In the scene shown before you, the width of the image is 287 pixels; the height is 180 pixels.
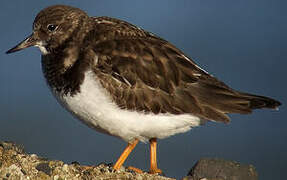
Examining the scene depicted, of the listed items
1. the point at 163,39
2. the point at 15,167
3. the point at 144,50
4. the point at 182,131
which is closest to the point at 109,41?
the point at 144,50

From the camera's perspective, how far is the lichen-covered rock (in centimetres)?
892

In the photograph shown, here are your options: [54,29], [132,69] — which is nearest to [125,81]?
[132,69]

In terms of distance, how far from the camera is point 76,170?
9.46m

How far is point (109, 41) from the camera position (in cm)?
970

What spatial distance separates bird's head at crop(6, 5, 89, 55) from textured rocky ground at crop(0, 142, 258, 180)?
80.6 inches

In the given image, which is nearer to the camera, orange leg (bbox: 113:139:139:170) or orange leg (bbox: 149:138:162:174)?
orange leg (bbox: 113:139:139:170)

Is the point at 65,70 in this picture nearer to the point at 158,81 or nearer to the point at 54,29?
the point at 54,29

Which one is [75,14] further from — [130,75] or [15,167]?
[15,167]

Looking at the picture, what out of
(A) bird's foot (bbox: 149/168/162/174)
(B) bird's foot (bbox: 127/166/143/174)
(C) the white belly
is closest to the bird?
(C) the white belly

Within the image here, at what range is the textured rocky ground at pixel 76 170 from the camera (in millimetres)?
8977

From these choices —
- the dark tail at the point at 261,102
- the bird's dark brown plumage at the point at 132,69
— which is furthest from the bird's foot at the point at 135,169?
the dark tail at the point at 261,102

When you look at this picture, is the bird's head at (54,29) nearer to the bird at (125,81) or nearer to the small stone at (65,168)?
the bird at (125,81)

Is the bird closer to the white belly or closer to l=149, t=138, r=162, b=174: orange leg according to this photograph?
the white belly

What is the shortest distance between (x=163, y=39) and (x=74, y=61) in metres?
2.06
